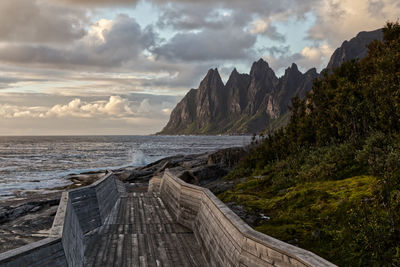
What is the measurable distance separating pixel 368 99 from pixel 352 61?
21.4 feet

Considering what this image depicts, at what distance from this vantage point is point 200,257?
863 cm

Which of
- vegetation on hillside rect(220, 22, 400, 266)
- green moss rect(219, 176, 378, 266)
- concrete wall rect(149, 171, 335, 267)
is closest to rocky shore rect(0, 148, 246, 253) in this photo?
vegetation on hillside rect(220, 22, 400, 266)

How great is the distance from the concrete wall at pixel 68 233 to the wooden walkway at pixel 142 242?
459mm

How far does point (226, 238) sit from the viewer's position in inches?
276

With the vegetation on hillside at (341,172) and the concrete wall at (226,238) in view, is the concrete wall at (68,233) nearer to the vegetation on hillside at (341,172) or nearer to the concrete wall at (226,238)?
the concrete wall at (226,238)

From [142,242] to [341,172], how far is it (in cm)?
896

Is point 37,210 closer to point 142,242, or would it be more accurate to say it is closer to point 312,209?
point 142,242

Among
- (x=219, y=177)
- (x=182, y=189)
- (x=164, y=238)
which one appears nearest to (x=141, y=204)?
(x=182, y=189)

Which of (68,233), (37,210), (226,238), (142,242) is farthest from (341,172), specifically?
(37,210)

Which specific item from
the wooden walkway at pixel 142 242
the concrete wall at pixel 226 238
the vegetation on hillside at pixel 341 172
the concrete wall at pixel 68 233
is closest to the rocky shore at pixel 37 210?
the vegetation on hillside at pixel 341 172

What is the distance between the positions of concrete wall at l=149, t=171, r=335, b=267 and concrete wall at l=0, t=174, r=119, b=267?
3.02 meters

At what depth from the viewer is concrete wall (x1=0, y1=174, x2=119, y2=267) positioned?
5.15 m

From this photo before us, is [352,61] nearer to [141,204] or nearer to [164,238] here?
[141,204]

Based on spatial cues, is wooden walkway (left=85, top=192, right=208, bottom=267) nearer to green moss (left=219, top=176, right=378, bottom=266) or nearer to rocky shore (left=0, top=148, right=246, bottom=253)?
green moss (left=219, top=176, right=378, bottom=266)
